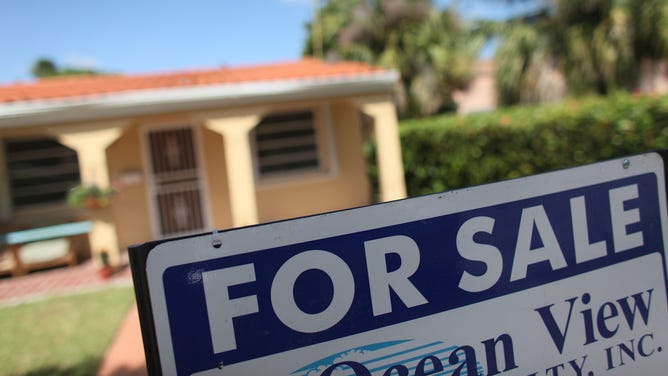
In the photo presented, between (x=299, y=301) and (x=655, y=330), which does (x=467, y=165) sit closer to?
(x=655, y=330)

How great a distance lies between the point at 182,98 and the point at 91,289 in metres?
3.26

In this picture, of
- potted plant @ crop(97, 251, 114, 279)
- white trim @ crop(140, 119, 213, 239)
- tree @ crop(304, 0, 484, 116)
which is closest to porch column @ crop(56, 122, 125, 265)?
potted plant @ crop(97, 251, 114, 279)

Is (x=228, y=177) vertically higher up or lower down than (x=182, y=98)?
lower down

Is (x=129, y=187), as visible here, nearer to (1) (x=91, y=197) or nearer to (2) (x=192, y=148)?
(2) (x=192, y=148)

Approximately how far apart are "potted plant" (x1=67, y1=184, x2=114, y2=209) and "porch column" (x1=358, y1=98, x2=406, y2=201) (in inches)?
185

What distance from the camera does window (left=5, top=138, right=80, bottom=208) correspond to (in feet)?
27.8

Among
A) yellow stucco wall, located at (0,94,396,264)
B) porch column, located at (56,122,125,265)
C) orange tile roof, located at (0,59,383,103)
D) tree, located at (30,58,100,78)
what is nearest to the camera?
porch column, located at (56,122,125,265)

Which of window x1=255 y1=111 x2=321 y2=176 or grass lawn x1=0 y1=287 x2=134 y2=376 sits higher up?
window x1=255 y1=111 x2=321 y2=176

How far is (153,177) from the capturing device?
8867mm

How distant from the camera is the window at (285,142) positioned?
31.1ft

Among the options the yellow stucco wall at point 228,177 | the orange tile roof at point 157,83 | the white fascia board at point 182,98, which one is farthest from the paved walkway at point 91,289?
the orange tile roof at point 157,83

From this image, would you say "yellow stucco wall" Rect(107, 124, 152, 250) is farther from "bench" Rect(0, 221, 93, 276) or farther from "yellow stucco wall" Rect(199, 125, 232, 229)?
"yellow stucco wall" Rect(199, 125, 232, 229)

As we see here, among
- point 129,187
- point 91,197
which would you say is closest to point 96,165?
point 91,197

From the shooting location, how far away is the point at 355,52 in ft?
52.5
